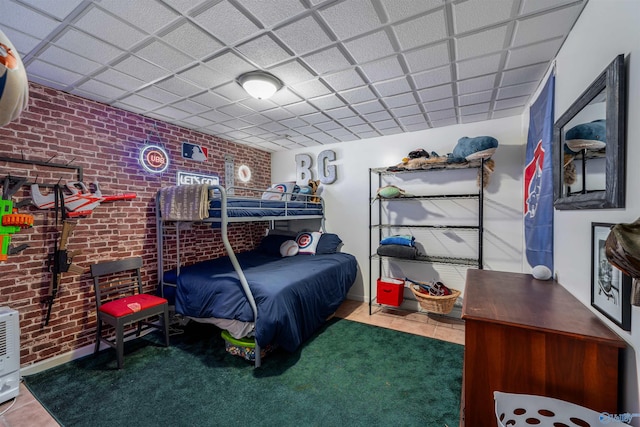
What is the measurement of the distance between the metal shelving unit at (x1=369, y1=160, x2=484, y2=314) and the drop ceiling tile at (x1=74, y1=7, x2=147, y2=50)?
2785mm

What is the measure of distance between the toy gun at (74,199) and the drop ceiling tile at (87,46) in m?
1.22

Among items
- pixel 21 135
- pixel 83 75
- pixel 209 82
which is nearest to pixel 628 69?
pixel 209 82

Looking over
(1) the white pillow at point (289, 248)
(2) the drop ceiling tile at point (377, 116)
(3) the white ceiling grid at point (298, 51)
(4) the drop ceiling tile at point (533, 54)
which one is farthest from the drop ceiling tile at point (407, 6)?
(1) the white pillow at point (289, 248)

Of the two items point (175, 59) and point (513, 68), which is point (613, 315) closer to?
point (513, 68)

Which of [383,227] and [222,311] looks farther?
[383,227]

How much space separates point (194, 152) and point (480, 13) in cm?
336

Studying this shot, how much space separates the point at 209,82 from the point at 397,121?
7.10 ft

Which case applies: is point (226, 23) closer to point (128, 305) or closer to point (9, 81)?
point (9, 81)

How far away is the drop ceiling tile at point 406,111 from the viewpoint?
2889 millimetres

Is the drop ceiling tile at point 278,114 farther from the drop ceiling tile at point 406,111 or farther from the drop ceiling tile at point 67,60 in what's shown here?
the drop ceiling tile at point 67,60

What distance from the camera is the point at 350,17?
1574 mm

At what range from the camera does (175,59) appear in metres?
1.97

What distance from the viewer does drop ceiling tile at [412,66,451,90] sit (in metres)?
2.18

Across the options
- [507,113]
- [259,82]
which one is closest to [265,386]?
[259,82]
